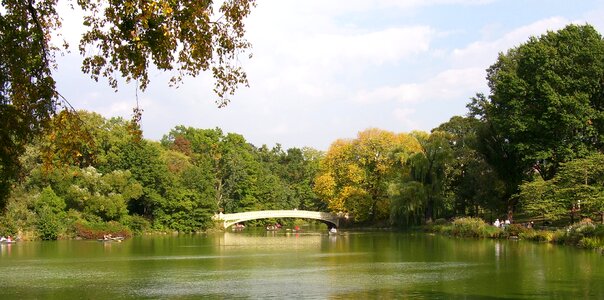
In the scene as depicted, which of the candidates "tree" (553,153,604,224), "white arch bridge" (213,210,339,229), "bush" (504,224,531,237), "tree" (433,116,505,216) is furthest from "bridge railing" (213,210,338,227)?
"tree" (553,153,604,224)

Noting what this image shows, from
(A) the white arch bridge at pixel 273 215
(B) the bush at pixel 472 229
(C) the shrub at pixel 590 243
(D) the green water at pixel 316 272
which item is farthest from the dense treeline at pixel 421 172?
(D) the green water at pixel 316 272

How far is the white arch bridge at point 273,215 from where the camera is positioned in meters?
56.8

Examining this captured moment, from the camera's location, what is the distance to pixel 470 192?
44.6 metres

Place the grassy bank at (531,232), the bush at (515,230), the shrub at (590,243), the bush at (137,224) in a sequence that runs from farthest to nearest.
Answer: the bush at (137,224)
the bush at (515,230)
the grassy bank at (531,232)
the shrub at (590,243)

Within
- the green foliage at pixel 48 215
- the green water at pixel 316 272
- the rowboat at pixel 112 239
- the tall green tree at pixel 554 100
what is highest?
the tall green tree at pixel 554 100

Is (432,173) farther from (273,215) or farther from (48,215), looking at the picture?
(48,215)

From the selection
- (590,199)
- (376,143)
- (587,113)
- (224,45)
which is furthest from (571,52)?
(224,45)

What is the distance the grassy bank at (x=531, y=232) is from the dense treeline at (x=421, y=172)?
4.63ft

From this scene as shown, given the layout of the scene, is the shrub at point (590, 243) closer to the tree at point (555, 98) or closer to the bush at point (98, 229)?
the tree at point (555, 98)

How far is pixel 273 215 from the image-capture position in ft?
187

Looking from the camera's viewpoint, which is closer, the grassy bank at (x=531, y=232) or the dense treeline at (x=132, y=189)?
the grassy bank at (x=531, y=232)

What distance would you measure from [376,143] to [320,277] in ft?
117

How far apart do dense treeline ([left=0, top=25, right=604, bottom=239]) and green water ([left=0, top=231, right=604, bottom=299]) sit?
4.74m

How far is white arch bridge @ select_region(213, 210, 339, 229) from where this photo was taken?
2237 inches
